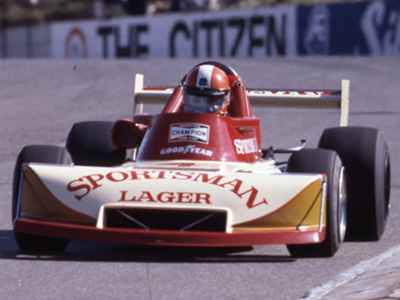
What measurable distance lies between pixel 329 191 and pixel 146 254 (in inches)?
41.7

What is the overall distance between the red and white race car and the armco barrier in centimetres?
2204

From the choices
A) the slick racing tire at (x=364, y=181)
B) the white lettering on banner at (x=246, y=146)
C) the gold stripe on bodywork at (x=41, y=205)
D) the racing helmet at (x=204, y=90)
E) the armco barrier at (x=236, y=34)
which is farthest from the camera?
the armco barrier at (x=236, y=34)

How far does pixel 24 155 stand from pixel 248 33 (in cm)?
2492

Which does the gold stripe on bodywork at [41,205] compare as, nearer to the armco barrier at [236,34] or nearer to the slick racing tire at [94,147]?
the slick racing tire at [94,147]

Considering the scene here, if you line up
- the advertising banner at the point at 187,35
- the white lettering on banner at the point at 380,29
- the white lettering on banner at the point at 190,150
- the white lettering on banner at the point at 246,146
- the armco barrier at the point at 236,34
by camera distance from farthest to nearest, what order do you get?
the advertising banner at the point at 187,35 < the armco barrier at the point at 236,34 < the white lettering on banner at the point at 380,29 < the white lettering on banner at the point at 246,146 < the white lettering on banner at the point at 190,150

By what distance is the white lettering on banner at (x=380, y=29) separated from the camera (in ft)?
92.3

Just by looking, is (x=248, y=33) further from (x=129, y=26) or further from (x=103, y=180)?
(x=103, y=180)

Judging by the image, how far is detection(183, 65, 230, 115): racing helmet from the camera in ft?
22.9

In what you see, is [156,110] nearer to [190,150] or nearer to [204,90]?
[204,90]

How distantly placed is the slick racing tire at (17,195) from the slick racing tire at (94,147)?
1.06 metres

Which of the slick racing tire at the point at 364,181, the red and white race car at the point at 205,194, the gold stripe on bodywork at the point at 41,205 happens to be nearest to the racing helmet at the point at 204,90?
the red and white race car at the point at 205,194

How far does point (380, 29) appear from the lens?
92.6 ft

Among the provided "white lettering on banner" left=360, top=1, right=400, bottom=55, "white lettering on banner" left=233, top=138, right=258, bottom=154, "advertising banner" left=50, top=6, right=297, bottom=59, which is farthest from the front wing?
"advertising banner" left=50, top=6, right=297, bottom=59

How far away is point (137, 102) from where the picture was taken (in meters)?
8.30
